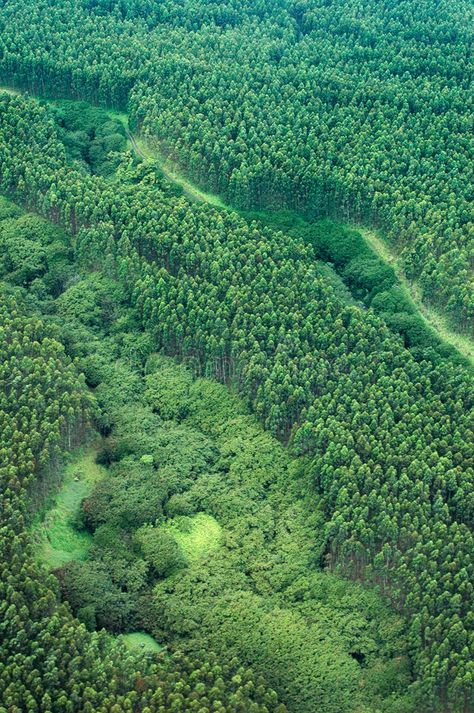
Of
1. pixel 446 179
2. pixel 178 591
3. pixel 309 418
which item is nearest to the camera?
pixel 178 591

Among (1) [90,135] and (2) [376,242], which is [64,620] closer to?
(2) [376,242]

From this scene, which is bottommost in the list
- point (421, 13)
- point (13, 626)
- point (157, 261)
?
point (13, 626)

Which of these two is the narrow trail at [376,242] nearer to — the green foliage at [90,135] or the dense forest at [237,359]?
the dense forest at [237,359]

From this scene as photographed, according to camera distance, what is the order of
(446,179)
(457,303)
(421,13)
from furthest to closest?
(421,13), (446,179), (457,303)

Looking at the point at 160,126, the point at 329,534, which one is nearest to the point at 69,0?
the point at 160,126

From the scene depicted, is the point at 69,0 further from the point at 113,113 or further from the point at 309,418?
the point at 309,418

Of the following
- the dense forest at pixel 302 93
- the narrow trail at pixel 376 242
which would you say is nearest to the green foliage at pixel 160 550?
the narrow trail at pixel 376 242

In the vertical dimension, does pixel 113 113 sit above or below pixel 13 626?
above

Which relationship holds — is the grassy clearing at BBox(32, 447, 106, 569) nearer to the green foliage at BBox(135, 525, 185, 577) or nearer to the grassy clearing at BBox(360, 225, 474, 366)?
the green foliage at BBox(135, 525, 185, 577)
